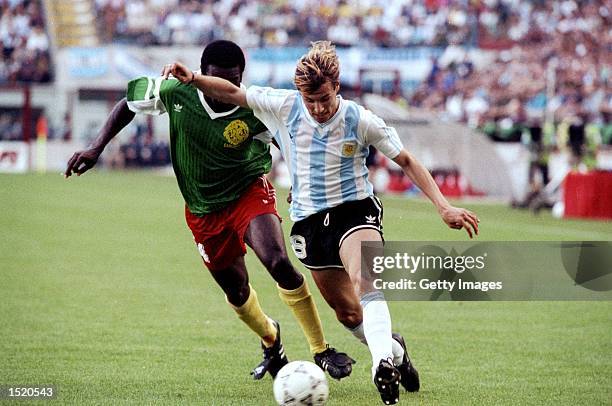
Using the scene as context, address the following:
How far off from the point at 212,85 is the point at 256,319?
5.75ft

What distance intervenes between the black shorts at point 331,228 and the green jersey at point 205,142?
788mm

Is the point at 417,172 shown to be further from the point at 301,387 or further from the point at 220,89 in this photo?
the point at 301,387

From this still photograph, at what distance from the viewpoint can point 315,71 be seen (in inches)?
237

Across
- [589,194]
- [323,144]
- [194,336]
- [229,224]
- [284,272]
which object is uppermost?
[323,144]

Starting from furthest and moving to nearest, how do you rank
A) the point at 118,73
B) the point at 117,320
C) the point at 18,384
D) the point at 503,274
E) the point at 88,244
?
the point at 118,73 → the point at 88,244 → the point at 117,320 → the point at 503,274 → the point at 18,384

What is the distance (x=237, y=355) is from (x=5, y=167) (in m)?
27.3

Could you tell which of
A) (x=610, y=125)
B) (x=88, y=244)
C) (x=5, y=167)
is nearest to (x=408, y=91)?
(x=610, y=125)

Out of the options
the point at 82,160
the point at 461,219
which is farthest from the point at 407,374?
the point at 82,160

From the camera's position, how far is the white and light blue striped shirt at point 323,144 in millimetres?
6289

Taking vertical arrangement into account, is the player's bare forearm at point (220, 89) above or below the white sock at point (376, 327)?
above

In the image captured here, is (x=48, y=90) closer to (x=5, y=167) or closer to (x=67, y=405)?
(x=5, y=167)

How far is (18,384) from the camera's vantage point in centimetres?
664

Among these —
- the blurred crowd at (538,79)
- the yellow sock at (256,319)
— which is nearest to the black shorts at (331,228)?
the yellow sock at (256,319)

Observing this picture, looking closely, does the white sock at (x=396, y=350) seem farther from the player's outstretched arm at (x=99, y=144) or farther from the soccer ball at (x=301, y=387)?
the player's outstretched arm at (x=99, y=144)
